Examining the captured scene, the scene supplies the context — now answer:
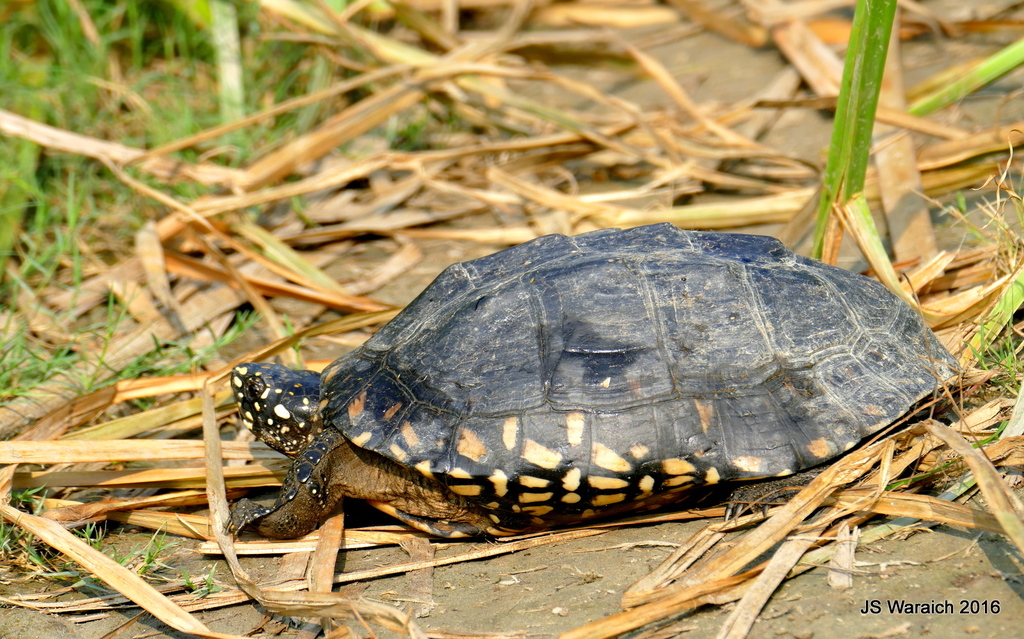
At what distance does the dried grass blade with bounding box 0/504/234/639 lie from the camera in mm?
2711

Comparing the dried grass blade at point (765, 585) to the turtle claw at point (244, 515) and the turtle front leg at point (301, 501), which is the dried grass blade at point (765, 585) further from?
the turtle claw at point (244, 515)

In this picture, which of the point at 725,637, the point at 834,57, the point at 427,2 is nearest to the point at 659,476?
the point at 725,637

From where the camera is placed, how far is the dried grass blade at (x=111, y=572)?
Answer: 271cm

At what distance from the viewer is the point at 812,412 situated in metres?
2.76

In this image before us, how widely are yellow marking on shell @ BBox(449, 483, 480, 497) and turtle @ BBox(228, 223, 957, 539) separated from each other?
0.02 meters

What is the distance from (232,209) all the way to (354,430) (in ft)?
7.94

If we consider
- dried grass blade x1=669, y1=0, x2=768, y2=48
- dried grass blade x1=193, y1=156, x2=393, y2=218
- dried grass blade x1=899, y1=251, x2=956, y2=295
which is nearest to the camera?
dried grass blade x1=899, y1=251, x2=956, y2=295

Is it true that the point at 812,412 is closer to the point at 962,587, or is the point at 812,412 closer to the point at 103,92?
the point at 962,587

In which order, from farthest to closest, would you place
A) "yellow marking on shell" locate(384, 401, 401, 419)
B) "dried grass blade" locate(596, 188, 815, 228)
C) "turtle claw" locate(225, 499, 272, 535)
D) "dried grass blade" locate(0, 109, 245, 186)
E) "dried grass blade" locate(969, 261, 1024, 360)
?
"dried grass blade" locate(0, 109, 245, 186), "dried grass blade" locate(596, 188, 815, 228), "dried grass blade" locate(969, 261, 1024, 360), "turtle claw" locate(225, 499, 272, 535), "yellow marking on shell" locate(384, 401, 401, 419)

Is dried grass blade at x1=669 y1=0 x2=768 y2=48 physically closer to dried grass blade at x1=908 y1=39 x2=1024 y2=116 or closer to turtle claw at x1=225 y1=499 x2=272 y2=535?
dried grass blade at x1=908 y1=39 x2=1024 y2=116

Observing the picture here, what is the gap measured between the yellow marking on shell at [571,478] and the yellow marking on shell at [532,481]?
6cm

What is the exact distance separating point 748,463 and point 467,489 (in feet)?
3.04

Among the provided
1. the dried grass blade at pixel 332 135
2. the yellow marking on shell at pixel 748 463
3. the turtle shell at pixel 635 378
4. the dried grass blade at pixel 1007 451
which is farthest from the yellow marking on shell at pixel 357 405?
the dried grass blade at pixel 332 135

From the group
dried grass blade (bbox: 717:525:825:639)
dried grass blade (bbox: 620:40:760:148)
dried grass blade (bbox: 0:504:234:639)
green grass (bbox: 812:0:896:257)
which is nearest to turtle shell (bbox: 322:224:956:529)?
dried grass blade (bbox: 717:525:825:639)
